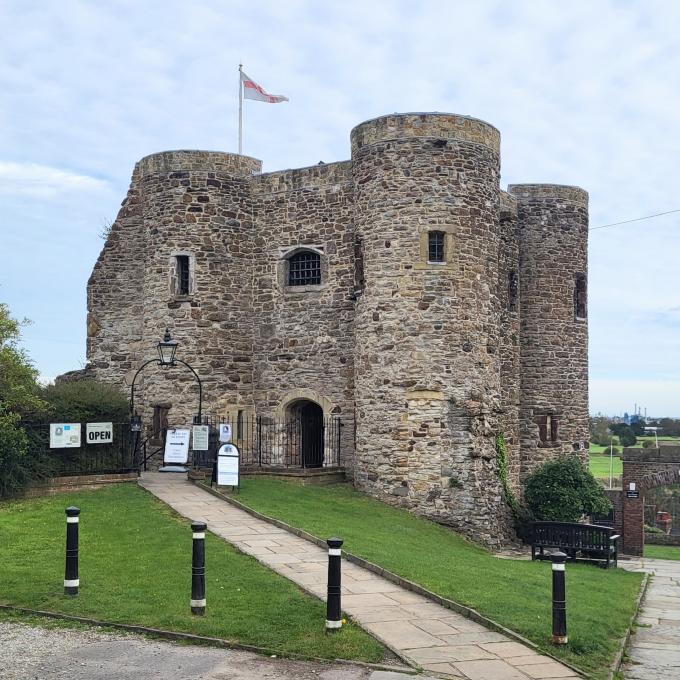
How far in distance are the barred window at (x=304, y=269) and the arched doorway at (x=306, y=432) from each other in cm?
323

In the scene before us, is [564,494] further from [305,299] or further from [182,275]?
[182,275]

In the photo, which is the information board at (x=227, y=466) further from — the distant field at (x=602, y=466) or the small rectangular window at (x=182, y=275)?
the distant field at (x=602, y=466)

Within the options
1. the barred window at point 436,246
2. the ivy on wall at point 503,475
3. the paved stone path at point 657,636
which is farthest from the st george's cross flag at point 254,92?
the paved stone path at point 657,636

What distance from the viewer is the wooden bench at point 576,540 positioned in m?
19.0

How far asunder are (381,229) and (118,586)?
1296cm

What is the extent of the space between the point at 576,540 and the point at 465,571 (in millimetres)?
6375

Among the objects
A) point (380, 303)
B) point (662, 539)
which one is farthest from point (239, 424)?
point (662, 539)

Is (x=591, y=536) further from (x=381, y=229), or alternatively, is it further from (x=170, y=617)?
(x=170, y=617)

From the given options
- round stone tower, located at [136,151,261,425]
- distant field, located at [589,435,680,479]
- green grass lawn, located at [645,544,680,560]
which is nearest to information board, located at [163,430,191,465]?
round stone tower, located at [136,151,261,425]

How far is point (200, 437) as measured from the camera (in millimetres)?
20250

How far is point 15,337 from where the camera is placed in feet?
64.5

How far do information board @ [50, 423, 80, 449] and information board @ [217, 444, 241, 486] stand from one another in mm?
3019

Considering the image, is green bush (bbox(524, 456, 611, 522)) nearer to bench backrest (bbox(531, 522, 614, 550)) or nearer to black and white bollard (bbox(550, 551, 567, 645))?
bench backrest (bbox(531, 522, 614, 550))

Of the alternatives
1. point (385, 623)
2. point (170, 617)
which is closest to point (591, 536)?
point (385, 623)
